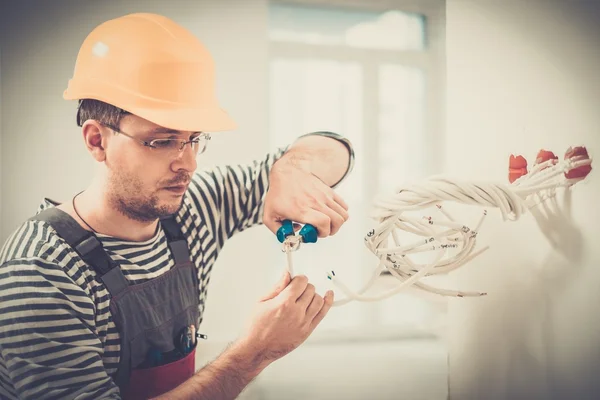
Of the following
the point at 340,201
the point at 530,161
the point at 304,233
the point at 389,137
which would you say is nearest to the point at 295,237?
the point at 304,233

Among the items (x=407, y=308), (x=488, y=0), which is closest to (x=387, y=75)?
(x=488, y=0)

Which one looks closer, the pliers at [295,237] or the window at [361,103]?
the pliers at [295,237]

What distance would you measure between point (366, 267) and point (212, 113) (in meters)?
0.45

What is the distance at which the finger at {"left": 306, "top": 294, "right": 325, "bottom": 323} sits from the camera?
29.7 inches

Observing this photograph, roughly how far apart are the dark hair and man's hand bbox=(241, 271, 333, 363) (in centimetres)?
37

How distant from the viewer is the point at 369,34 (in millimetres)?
925

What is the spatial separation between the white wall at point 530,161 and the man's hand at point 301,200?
1.06 ft

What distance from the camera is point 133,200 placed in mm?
726

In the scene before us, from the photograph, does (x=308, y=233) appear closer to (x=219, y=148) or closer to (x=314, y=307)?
(x=314, y=307)

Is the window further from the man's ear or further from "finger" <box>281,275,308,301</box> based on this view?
the man's ear

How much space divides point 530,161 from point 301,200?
1.37 feet

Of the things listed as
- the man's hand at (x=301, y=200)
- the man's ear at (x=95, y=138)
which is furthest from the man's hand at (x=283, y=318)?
the man's ear at (x=95, y=138)

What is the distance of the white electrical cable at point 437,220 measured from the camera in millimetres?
692

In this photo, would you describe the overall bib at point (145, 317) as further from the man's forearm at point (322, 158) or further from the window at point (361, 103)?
the man's forearm at point (322, 158)
